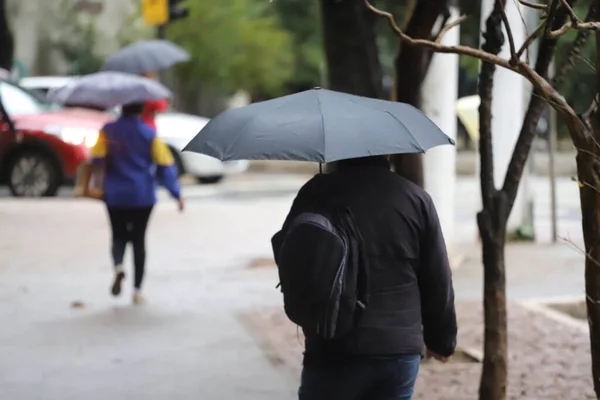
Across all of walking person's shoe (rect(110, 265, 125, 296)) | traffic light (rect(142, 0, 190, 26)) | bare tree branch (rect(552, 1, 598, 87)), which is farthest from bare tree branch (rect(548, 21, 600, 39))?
traffic light (rect(142, 0, 190, 26))

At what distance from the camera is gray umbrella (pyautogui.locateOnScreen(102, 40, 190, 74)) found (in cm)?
1189

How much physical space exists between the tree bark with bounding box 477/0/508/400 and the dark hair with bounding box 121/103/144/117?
356 centimetres

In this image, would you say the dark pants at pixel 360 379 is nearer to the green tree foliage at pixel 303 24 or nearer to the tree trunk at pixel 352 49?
the tree trunk at pixel 352 49

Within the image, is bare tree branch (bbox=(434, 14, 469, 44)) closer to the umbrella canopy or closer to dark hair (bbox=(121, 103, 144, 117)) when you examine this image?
dark hair (bbox=(121, 103, 144, 117))

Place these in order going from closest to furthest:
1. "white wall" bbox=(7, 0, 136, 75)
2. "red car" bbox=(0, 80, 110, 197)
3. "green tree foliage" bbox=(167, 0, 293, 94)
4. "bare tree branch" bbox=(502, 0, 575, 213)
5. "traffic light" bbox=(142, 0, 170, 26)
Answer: "bare tree branch" bbox=(502, 0, 575, 213)
"red car" bbox=(0, 80, 110, 197)
"traffic light" bbox=(142, 0, 170, 26)
"green tree foliage" bbox=(167, 0, 293, 94)
"white wall" bbox=(7, 0, 136, 75)

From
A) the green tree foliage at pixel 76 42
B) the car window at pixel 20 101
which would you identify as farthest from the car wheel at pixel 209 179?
the green tree foliage at pixel 76 42

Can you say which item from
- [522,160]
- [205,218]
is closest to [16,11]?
[205,218]

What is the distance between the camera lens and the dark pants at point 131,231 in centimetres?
802

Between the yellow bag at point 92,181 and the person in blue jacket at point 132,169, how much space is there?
49 millimetres

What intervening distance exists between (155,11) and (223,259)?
8.62 meters

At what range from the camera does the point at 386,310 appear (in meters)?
3.46

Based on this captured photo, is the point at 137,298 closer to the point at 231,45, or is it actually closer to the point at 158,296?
the point at 158,296

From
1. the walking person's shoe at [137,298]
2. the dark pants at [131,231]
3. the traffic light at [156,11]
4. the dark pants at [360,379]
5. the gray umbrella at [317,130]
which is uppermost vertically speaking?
the gray umbrella at [317,130]

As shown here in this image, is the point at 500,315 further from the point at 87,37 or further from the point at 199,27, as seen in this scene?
the point at 87,37
